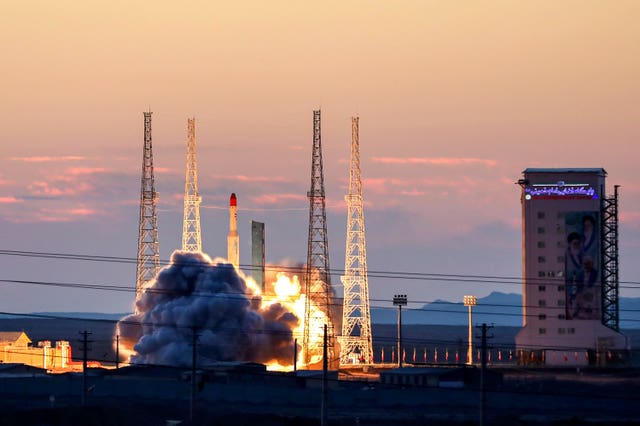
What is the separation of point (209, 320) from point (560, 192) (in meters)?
50.5

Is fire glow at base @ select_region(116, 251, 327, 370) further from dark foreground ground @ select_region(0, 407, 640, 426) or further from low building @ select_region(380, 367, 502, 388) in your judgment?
dark foreground ground @ select_region(0, 407, 640, 426)

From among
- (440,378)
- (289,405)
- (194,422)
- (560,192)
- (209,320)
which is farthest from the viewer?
(560,192)

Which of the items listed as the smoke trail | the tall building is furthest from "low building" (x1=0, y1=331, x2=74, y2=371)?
the tall building

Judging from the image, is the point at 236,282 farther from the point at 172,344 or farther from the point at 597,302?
the point at 597,302

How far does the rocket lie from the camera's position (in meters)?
185

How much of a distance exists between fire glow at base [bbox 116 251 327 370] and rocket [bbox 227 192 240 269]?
Answer: 23.4 ft

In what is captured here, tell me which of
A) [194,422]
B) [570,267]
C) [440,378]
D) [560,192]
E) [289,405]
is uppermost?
[560,192]

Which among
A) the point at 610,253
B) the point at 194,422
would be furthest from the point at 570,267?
the point at 194,422

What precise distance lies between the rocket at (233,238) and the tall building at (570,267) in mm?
37574

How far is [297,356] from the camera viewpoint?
17088 centimetres

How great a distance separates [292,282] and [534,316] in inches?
1298

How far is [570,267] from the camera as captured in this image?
190m

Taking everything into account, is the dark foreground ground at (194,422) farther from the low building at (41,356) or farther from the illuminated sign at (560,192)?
the illuminated sign at (560,192)

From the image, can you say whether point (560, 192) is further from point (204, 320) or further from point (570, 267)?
point (204, 320)
